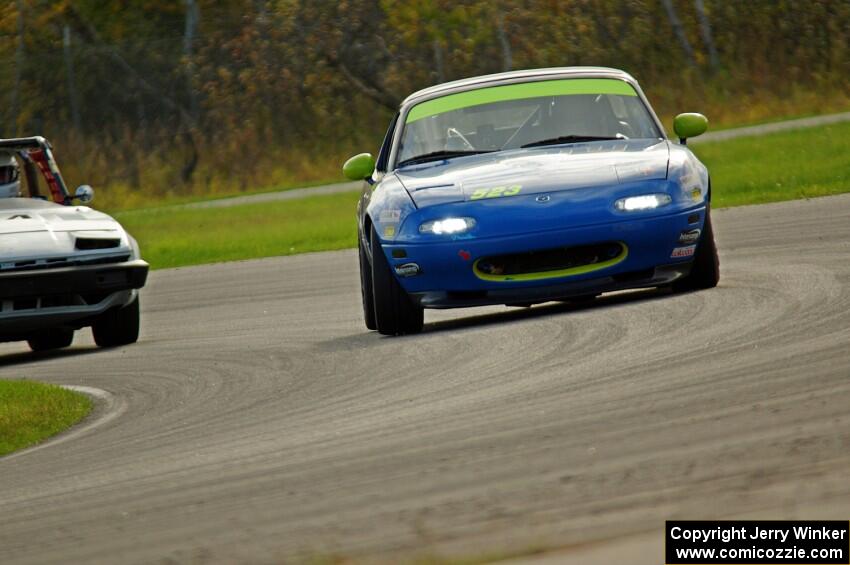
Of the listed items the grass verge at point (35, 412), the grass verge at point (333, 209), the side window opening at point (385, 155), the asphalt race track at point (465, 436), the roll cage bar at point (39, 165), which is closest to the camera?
the asphalt race track at point (465, 436)

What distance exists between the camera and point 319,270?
16.6 meters

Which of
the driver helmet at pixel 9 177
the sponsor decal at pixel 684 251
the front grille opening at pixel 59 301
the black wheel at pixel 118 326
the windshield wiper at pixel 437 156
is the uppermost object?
the windshield wiper at pixel 437 156

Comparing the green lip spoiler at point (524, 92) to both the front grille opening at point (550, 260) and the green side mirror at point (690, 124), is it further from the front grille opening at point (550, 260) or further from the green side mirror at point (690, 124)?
the front grille opening at point (550, 260)

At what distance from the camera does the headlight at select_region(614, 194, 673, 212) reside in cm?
897

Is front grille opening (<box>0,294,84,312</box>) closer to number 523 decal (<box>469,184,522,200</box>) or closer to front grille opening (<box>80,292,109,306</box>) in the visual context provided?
front grille opening (<box>80,292,109,306</box>)

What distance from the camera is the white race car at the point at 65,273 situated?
1084cm

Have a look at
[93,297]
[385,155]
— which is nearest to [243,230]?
[93,297]

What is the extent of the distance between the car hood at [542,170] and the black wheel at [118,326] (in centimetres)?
281

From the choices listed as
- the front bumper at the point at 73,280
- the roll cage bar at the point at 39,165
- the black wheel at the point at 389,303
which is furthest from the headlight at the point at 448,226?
the roll cage bar at the point at 39,165

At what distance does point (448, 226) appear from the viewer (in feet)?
29.7

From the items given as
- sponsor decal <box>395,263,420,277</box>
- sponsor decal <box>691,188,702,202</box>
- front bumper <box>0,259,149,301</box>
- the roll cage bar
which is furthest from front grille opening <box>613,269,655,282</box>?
the roll cage bar

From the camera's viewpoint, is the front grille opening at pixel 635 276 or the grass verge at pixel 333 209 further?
the grass verge at pixel 333 209

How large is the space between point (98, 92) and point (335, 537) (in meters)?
32.1

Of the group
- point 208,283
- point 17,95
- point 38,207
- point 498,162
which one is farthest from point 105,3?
point 498,162
